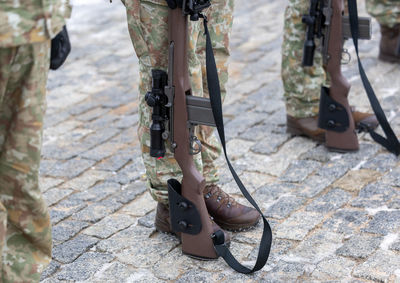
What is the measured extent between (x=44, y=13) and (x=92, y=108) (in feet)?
9.83

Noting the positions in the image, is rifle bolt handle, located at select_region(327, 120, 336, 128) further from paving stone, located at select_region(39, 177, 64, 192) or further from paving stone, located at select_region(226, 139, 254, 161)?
paving stone, located at select_region(39, 177, 64, 192)

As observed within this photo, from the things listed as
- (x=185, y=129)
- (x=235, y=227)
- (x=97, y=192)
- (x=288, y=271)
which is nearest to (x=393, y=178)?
(x=235, y=227)

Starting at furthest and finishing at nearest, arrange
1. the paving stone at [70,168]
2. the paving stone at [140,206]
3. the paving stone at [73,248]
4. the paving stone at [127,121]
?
the paving stone at [127,121], the paving stone at [70,168], the paving stone at [140,206], the paving stone at [73,248]

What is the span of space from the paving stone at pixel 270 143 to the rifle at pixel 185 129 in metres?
1.16

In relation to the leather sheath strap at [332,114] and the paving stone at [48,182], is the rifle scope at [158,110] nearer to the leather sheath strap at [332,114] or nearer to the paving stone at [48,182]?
the paving stone at [48,182]

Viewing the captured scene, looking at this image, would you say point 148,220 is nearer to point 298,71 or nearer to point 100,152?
point 100,152

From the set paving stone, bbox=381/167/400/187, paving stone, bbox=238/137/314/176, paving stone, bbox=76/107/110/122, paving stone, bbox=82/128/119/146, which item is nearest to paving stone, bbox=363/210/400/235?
paving stone, bbox=381/167/400/187

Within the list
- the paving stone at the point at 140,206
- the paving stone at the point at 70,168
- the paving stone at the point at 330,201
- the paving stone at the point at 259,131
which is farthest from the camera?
the paving stone at the point at 259,131

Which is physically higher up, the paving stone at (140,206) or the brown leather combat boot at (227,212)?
the brown leather combat boot at (227,212)

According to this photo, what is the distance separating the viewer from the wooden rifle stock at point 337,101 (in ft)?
12.8

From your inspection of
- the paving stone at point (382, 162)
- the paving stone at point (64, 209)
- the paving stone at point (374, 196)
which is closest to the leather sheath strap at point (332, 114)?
the paving stone at point (382, 162)

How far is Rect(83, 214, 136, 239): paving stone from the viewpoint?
3207 mm

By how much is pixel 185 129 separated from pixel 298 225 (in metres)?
0.76

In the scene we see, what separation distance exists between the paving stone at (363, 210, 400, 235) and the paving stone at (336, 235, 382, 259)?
7 cm
